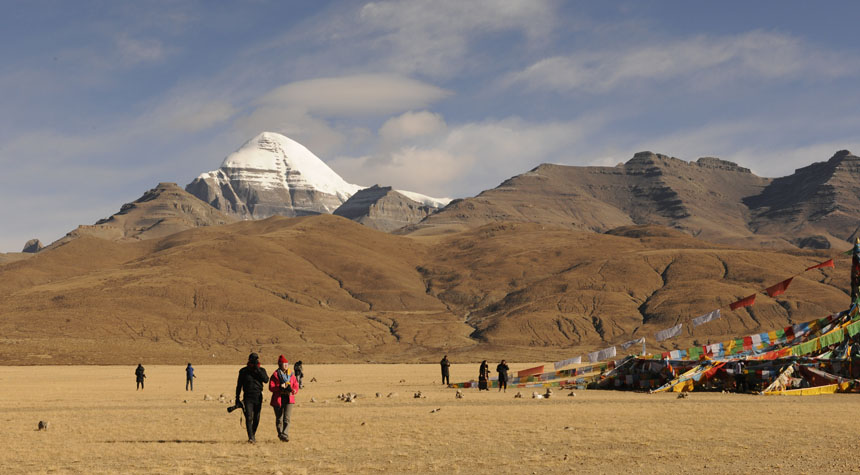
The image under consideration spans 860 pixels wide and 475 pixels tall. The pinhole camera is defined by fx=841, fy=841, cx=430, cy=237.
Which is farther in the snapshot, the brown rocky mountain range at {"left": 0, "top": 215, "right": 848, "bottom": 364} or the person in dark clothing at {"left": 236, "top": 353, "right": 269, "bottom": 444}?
the brown rocky mountain range at {"left": 0, "top": 215, "right": 848, "bottom": 364}

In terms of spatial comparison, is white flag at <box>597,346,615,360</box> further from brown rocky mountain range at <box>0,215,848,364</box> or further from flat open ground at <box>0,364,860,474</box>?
brown rocky mountain range at <box>0,215,848,364</box>

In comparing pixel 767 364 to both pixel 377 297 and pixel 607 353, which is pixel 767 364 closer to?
pixel 607 353

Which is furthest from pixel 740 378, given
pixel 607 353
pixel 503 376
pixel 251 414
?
pixel 251 414

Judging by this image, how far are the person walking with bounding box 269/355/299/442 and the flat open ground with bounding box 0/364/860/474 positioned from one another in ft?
1.33

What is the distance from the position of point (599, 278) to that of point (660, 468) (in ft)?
453

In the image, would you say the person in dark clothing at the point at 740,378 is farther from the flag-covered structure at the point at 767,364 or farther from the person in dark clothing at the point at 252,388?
the person in dark clothing at the point at 252,388

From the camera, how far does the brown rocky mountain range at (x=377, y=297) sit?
4500 inches

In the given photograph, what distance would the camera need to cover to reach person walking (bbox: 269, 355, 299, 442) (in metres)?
17.3

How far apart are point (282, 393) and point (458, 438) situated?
3975 millimetres

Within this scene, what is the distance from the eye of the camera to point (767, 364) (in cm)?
3259

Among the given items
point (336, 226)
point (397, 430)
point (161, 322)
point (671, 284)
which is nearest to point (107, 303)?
point (161, 322)

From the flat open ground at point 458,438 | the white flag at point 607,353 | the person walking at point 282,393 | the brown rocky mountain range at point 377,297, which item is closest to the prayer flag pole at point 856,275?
the flat open ground at point 458,438

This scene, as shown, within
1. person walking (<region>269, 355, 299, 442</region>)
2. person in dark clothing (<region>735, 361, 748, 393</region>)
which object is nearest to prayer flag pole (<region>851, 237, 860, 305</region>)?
person in dark clothing (<region>735, 361, 748, 393</region>)

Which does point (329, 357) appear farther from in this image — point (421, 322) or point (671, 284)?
point (671, 284)
